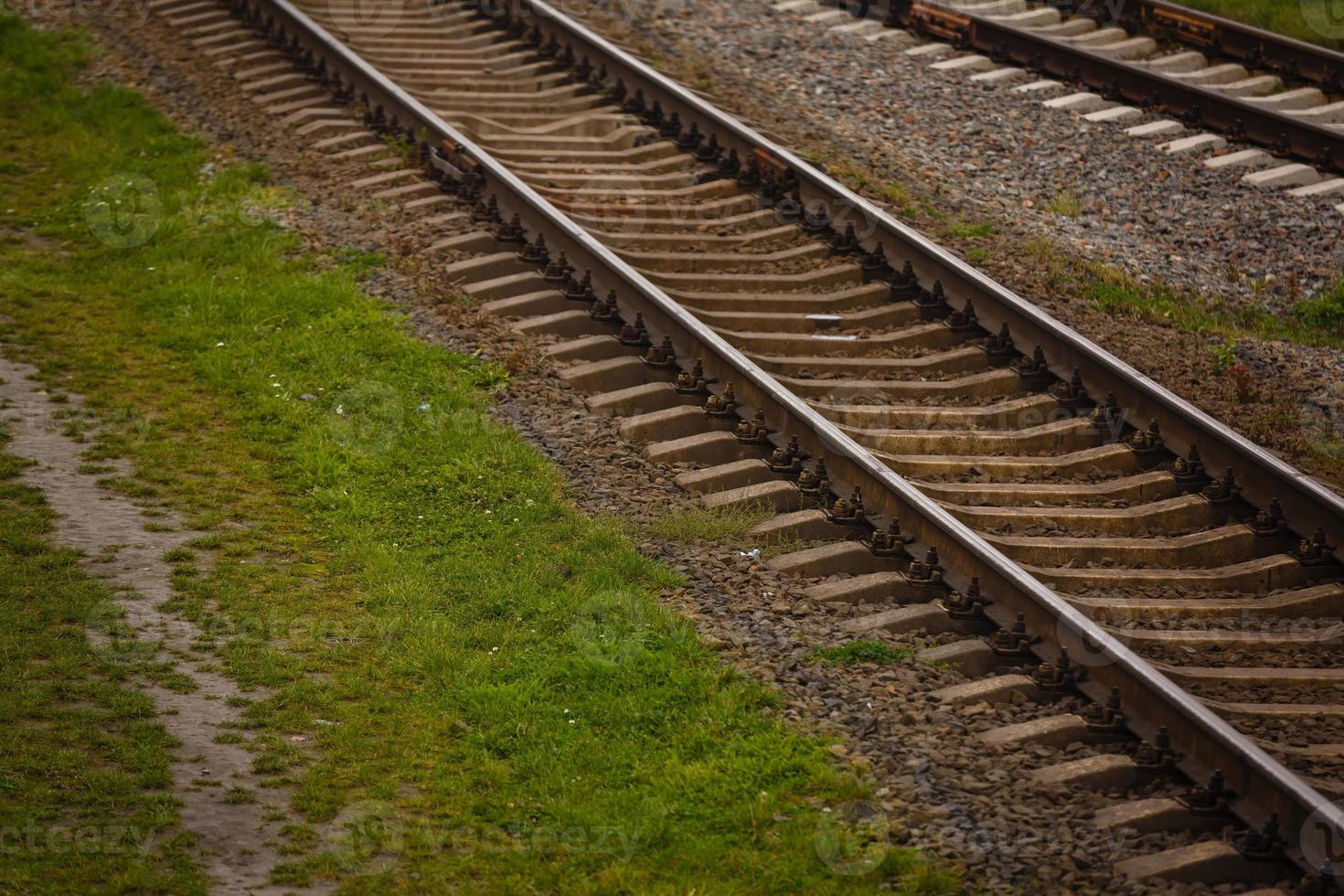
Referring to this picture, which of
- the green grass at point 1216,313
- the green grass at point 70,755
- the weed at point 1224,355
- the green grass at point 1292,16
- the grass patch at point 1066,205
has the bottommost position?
the green grass at point 70,755

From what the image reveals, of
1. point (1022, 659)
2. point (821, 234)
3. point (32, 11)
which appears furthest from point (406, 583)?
point (32, 11)

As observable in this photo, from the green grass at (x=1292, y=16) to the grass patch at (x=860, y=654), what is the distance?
9911 mm

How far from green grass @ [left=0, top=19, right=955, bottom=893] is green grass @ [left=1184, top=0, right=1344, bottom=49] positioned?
9.43 m

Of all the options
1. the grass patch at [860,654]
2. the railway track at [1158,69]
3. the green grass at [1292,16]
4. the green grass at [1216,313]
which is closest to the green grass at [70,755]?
the grass patch at [860,654]

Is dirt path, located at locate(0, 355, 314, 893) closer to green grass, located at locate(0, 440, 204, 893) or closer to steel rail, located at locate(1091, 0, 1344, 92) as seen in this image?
green grass, located at locate(0, 440, 204, 893)

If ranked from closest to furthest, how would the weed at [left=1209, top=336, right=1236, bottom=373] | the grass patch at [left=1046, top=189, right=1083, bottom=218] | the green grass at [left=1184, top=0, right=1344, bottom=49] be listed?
the weed at [left=1209, top=336, right=1236, bottom=373], the grass patch at [left=1046, top=189, right=1083, bottom=218], the green grass at [left=1184, top=0, right=1344, bottom=49]

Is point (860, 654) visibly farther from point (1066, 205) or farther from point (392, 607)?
point (1066, 205)

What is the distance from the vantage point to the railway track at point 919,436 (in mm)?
6363

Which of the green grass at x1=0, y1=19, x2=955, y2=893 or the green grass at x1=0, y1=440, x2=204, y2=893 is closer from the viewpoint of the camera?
the green grass at x1=0, y1=440, x2=204, y2=893

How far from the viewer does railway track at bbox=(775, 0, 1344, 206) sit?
40.3ft

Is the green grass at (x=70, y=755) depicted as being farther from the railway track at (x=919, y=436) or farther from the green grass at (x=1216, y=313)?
the green grass at (x=1216, y=313)

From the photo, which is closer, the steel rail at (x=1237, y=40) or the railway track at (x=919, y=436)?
the railway track at (x=919, y=436)

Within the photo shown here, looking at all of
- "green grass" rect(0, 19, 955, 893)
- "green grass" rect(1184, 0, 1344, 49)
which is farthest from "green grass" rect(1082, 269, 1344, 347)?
"green grass" rect(1184, 0, 1344, 49)

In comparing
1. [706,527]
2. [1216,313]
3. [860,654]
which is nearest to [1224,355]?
[1216,313]
